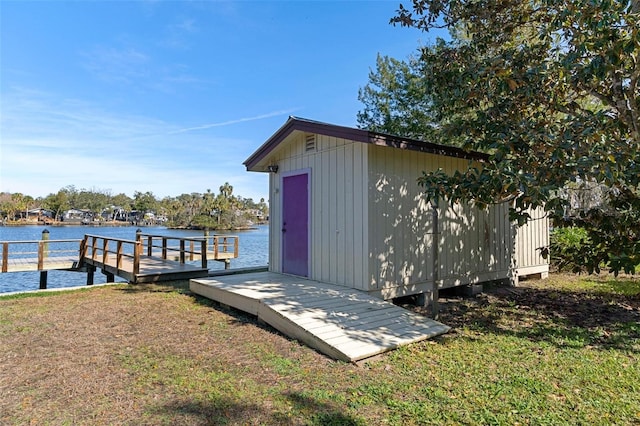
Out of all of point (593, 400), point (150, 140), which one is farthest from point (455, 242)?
point (150, 140)

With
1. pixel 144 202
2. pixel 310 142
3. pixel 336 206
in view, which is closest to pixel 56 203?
pixel 144 202

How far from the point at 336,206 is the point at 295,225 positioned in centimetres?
116

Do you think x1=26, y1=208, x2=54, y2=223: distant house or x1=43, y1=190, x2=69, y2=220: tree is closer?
x1=26, y1=208, x2=54, y2=223: distant house

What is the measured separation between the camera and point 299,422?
2.19 meters

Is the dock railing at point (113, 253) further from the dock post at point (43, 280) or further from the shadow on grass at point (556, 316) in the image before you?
the shadow on grass at point (556, 316)

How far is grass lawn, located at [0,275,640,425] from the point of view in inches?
90.7

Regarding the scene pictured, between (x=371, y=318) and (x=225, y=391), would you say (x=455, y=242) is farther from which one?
(x=225, y=391)

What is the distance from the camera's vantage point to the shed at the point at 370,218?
500 cm

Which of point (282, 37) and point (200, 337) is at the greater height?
point (282, 37)

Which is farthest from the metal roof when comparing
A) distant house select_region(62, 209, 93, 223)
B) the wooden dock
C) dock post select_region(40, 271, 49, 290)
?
distant house select_region(62, 209, 93, 223)

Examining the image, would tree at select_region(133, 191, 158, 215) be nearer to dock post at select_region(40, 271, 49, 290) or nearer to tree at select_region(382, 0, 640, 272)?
dock post at select_region(40, 271, 49, 290)

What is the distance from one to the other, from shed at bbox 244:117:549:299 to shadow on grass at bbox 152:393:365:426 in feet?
8.83

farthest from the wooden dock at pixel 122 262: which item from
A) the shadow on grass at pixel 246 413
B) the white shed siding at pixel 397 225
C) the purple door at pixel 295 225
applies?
the shadow on grass at pixel 246 413

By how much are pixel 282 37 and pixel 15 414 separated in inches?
475
